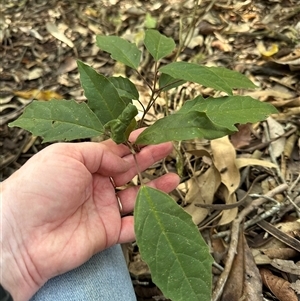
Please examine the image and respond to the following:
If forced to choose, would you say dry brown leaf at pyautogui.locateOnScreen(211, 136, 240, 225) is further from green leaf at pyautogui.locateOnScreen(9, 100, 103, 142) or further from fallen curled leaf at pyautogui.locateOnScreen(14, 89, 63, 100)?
fallen curled leaf at pyautogui.locateOnScreen(14, 89, 63, 100)

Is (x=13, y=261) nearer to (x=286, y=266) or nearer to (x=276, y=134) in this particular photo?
(x=286, y=266)

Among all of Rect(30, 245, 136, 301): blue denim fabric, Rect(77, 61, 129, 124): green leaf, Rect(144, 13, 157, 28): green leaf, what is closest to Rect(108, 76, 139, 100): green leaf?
Rect(77, 61, 129, 124): green leaf

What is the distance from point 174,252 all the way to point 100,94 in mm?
399

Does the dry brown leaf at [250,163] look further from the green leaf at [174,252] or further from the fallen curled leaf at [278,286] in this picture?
the green leaf at [174,252]

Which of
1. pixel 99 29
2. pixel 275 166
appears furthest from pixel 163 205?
pixel 99 29

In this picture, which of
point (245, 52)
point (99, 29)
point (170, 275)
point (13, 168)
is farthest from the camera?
point (99, 29)

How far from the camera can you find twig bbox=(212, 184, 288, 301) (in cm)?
125

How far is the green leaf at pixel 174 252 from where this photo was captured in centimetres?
92

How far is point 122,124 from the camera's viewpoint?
101 cm

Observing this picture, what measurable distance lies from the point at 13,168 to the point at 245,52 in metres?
1.04

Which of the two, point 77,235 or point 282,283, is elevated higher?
point 77,235

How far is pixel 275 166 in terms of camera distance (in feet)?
4.81

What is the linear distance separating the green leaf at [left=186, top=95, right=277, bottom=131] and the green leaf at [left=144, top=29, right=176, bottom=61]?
0.19m

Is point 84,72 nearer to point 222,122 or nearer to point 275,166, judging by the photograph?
point 222,122
